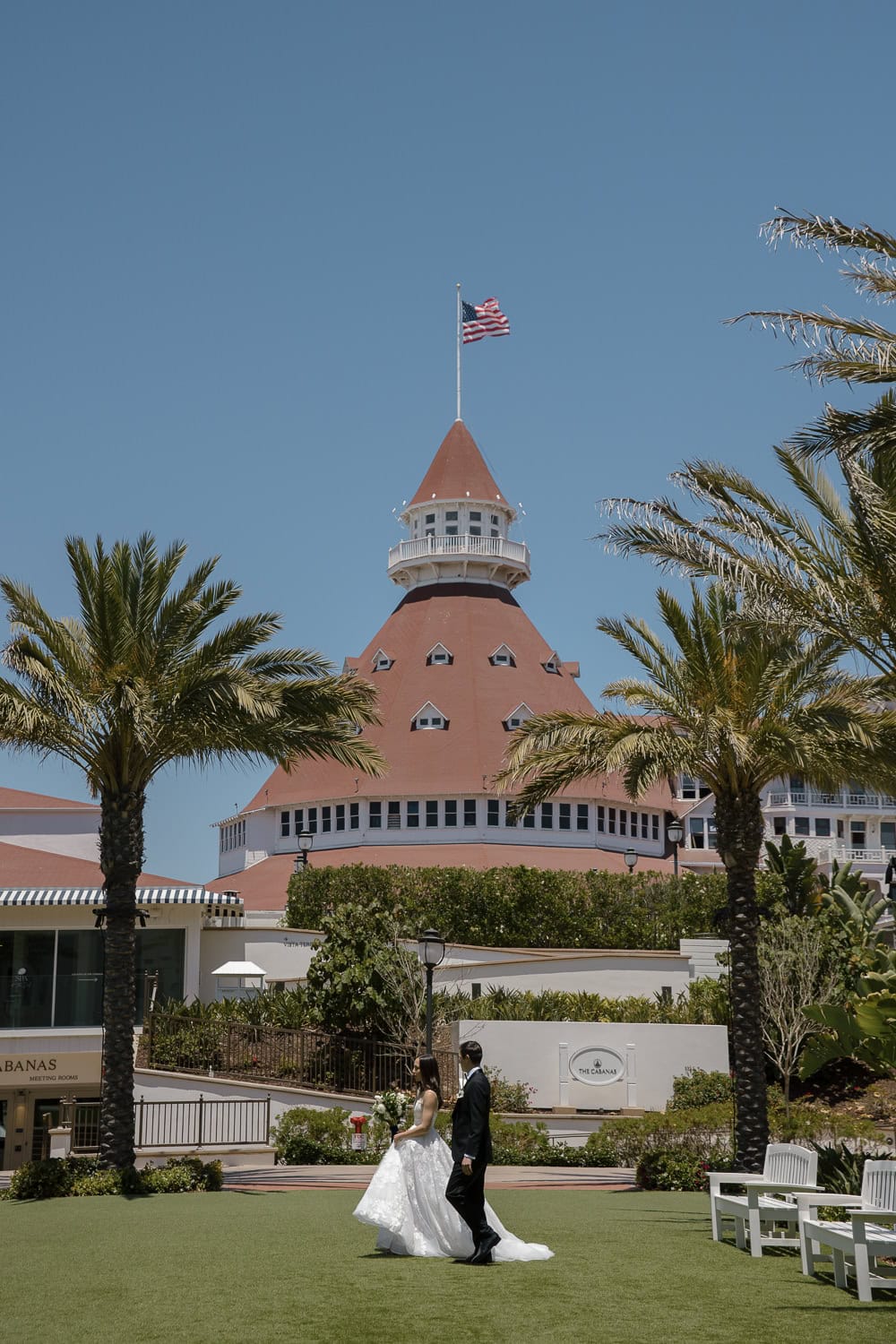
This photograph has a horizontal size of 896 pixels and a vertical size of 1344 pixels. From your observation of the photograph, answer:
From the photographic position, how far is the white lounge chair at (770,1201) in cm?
1211

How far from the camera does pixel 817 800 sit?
238ft

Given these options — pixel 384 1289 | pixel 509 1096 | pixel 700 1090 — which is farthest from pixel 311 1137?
pixel 384 1289

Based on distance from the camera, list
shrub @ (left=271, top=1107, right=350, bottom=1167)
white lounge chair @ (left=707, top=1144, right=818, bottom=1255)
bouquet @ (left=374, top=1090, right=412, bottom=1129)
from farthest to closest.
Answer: shrub @ (left=271, top=1107, right=350, bottom=1167), bouquet @ (left=374, top=1090, right=412, bottom=1129), white lounge chair @ (left=707, top=1144, right=818, bottom=1255)

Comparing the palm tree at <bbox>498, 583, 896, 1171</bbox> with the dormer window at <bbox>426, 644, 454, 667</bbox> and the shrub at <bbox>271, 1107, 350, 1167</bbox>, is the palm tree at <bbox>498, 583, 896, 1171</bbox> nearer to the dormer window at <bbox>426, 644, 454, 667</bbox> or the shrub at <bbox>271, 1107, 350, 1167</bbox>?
the shrub at <bbox>271, 1107, 350, 1167</bbox>

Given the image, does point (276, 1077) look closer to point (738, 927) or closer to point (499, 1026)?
point (499, 1026)

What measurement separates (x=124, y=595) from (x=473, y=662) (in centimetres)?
4130

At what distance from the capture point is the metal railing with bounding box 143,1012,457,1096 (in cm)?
A: 3188

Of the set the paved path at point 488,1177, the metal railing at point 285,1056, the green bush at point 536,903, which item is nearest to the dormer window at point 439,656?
the green bush at point 536,903

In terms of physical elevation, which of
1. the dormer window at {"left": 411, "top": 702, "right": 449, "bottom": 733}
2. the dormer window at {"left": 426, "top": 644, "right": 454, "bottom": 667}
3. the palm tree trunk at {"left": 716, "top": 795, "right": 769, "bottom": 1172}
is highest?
the dormer window at {"left": 426, "top": 644, "right": 454, "bottom": 667}

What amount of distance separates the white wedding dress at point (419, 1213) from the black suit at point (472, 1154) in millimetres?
207

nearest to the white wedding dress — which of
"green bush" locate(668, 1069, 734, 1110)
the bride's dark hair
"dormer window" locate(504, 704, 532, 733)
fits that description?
the bride's dark hair

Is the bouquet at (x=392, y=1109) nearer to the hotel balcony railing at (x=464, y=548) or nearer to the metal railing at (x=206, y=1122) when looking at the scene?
the metal railing at (x=206, y=1122)

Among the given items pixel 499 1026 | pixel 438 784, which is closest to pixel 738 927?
pixel 499 1026

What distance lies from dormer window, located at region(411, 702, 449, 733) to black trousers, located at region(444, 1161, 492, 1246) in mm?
48244
